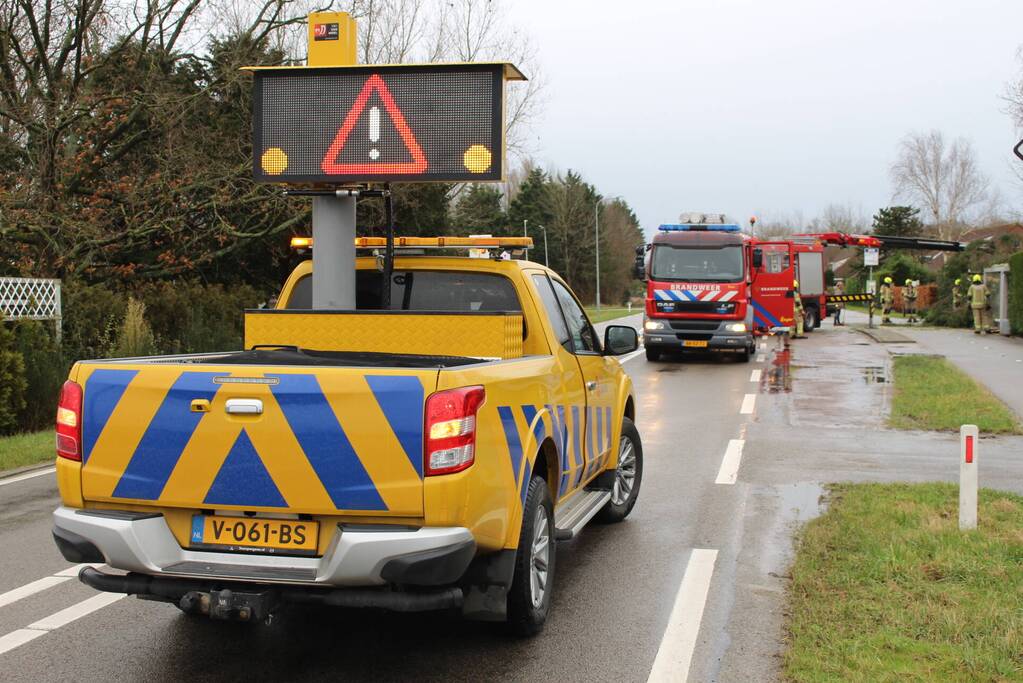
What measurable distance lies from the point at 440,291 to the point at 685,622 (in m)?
2.31

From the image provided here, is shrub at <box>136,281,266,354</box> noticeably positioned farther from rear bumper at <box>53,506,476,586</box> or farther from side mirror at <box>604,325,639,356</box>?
rear bumper at <box>53,506,476,586</box>

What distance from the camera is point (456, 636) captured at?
16.5 ft

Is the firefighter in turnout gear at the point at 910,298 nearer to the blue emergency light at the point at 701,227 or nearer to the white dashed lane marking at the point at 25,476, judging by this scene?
the blue emergency light at the point at 701,227

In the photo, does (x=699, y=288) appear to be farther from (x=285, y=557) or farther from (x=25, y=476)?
(x=285, y=557)

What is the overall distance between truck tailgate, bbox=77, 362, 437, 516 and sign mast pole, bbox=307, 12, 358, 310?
175 centimetres

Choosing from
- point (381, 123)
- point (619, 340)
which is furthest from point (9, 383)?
point (619, 340)

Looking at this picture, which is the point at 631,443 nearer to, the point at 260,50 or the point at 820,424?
the point at 820,424

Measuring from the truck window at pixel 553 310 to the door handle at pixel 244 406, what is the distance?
221 cm

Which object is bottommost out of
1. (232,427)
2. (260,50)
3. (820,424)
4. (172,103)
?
(820,424)

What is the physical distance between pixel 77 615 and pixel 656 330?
1691 centimetres

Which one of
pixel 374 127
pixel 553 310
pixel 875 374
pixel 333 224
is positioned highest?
pixel 374 127

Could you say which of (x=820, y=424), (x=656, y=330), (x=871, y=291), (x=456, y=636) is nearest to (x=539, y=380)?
(x=456, y=636)

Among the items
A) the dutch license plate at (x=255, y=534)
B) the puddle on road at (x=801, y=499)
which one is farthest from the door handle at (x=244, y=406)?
the puddle on road at (x=801, y=499)

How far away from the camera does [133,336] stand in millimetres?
15219
